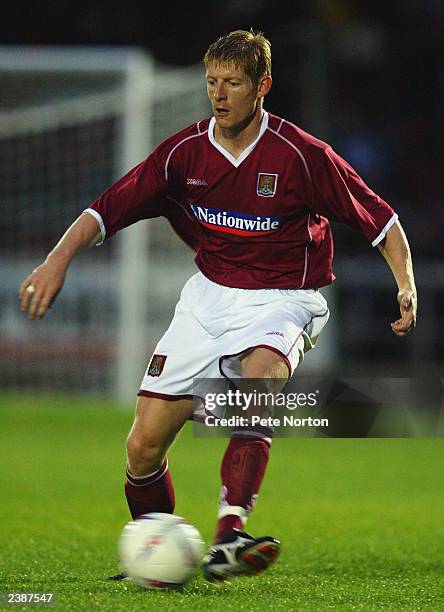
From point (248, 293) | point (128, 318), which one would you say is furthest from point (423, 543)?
point (128, 318)

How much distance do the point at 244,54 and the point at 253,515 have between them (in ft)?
10.3

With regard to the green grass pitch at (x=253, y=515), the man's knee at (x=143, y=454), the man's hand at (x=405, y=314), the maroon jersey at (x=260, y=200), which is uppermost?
the maroon jersey at (x=260, y=200)

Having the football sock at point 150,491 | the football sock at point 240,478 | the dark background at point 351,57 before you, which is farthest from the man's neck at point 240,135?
the dark background at point 351,57

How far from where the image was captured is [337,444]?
37.2 feet

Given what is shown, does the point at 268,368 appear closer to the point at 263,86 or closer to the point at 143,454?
the point at 143,454

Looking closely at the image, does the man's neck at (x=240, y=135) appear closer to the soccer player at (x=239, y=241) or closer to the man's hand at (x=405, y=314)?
the soccer player at (x=239, y=241)

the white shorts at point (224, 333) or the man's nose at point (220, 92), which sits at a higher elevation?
the man's nose at point (220, 92)

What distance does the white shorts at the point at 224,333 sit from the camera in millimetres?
4570

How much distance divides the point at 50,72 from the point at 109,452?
16.9 feet

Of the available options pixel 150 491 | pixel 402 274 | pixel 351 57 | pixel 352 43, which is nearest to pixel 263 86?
pixel 402 274

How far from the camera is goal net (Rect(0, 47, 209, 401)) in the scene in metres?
13.1

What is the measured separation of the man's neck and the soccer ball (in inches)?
56.1

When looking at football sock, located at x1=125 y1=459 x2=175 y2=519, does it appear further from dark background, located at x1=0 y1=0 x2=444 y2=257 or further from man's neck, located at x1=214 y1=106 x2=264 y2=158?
dark background, located at x1=0 y1=0 x2=444 y2=257

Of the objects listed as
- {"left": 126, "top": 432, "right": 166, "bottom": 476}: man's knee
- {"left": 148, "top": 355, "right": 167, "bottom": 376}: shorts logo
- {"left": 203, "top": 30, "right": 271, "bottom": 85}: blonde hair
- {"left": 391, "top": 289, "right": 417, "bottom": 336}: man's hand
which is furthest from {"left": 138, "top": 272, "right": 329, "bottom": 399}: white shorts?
{"left": 203, "top": 30, "right": 271, "bottom": 85}: blonde hair
